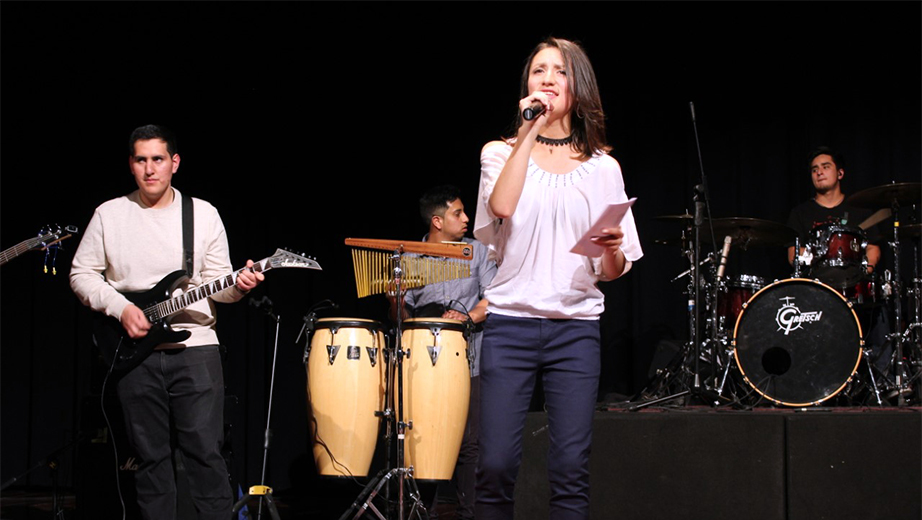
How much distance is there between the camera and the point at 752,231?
5941mm

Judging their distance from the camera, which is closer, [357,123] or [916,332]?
[916,332]

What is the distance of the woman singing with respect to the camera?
245 cm

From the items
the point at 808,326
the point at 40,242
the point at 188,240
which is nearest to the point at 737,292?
the point at 808,326

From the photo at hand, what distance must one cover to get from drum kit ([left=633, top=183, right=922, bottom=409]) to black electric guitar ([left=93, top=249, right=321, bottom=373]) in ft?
8.73

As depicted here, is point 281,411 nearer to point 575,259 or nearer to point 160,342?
point 160,342

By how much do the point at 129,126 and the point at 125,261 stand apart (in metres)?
3.23

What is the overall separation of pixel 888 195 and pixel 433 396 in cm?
355

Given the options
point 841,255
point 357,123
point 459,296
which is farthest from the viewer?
point 357,123

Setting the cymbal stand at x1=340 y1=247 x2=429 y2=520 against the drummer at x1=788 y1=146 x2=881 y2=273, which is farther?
the drummer at x1=788 y1=146 x2=881 y2=273

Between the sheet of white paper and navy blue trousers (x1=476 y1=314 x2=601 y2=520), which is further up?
the sheet of white paper

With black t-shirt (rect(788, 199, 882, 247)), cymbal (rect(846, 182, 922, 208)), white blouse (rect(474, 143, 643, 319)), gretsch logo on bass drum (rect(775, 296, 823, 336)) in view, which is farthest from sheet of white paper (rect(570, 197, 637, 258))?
black t-shirt (rect(788, 199, 882, 247))

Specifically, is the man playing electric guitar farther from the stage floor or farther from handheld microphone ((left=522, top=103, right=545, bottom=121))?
handheld microphone ((left=522, top=103, right=545, bottom=121))

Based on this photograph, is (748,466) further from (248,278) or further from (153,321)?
(153,321)

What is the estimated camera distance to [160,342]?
397cm
